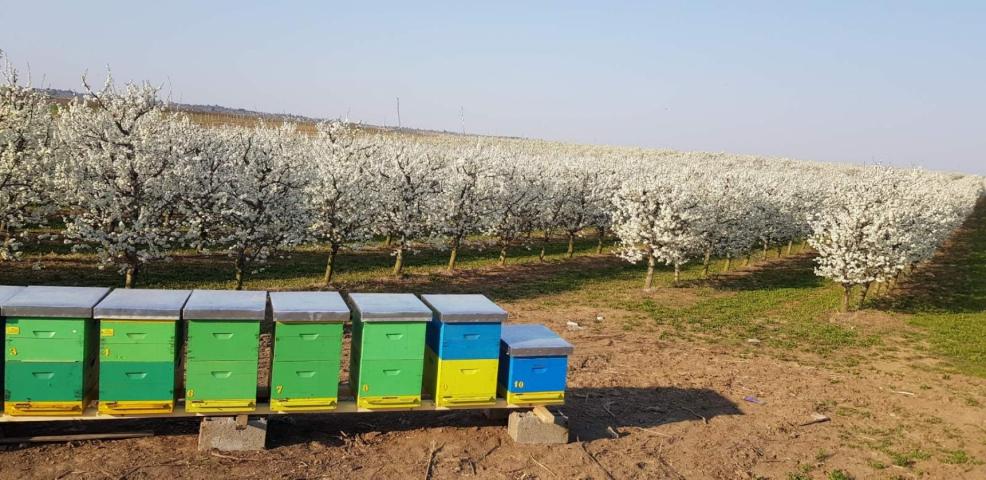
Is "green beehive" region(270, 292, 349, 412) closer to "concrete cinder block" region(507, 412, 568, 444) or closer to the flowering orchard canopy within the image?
"concrete cinder block" region(507, 412, 568, 444)

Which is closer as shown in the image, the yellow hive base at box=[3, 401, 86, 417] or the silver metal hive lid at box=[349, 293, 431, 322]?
the yellow hive base at box=[3, 401, 86, 417]

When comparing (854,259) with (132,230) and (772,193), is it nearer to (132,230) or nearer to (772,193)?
(772,193)

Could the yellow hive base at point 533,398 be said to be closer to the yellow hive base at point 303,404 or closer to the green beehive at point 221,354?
the yellow hive base at point 303,404

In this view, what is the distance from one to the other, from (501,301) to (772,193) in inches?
903

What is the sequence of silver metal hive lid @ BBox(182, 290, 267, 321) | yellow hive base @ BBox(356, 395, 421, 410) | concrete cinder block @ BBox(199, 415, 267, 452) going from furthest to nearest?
yellow hive base @ BBox(356, 395, 421, 410), concrete cinder block @ BBox(199, 415, 267, 452), silver metal hive lid @ BBox(182, 290, 267, 321)

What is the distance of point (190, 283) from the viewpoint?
21.8 m

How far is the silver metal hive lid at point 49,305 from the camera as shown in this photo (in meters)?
7.85

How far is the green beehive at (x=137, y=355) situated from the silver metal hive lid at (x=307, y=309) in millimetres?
1233

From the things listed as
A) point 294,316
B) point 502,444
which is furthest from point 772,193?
point 294,316

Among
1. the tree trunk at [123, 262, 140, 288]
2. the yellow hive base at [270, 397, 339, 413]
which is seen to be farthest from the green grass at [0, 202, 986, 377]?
the yellow hive base at [270, 397, 339, 413]

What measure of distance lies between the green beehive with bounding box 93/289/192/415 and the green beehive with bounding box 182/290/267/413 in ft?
0.74

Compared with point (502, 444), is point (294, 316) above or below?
above

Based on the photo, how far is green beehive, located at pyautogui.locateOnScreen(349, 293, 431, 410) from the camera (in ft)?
30.0

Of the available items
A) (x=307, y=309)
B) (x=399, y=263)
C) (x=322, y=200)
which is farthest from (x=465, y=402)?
(x=399, y=263)
